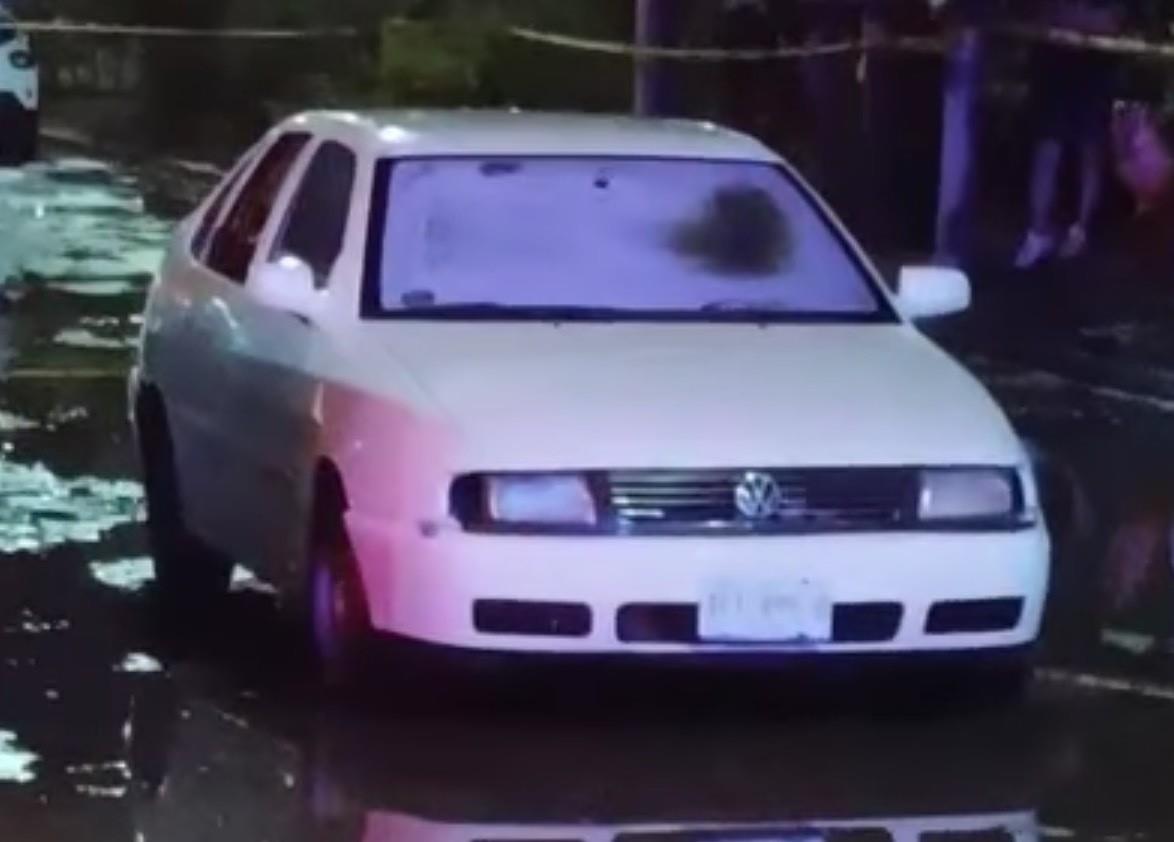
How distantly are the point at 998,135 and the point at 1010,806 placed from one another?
44.0ft

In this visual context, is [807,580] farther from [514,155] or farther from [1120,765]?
[514,155]

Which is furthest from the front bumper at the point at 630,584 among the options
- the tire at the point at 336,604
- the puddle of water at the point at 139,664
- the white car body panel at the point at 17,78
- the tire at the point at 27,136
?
the tire at the point at 27,136

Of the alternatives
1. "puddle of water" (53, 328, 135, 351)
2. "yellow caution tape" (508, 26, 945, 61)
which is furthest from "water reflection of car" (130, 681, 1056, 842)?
"yellow caution tape" (508, 26, 945, 61)

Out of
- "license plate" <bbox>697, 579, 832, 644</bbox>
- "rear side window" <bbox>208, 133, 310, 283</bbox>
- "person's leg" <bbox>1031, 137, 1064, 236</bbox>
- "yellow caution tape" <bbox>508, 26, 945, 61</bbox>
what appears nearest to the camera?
"license plate" <bbox>697, 579, 832, 644</bbox>

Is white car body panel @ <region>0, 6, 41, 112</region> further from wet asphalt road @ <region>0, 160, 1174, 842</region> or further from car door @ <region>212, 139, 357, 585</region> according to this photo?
car door @ <region>212, 139, 357, 585</region>

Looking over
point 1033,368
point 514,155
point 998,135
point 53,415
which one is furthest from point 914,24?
point 514,155

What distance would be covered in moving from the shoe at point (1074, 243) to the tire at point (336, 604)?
10.1 meters

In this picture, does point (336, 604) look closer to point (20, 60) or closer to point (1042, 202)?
point (1042, 202)

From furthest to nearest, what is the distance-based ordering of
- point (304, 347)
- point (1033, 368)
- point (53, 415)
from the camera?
1. point (1033, 368)
2. point (53, 415)
3. point (304, 347)

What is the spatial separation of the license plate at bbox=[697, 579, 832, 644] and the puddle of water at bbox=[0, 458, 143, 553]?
12.0ft

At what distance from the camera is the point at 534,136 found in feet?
34.6

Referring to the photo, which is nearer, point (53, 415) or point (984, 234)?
point (53, 415)

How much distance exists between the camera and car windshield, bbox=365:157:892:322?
1000 centimetres

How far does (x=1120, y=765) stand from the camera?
30.2 feet
